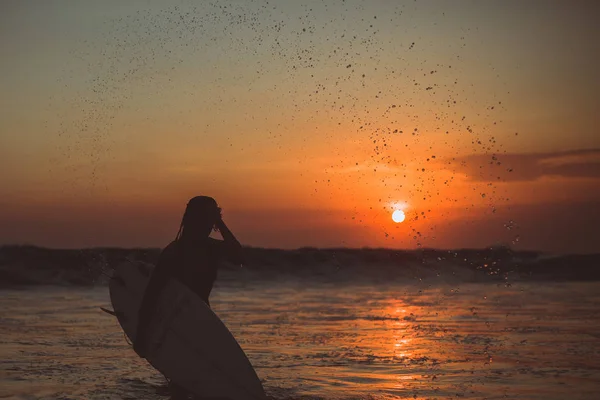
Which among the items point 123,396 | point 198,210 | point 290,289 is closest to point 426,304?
point 290,289

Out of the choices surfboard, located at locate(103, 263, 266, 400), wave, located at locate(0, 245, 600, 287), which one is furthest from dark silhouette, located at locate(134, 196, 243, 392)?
wave, located at locate(0, 245, 600, 287)

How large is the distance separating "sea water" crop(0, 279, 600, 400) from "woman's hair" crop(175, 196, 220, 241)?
249cm

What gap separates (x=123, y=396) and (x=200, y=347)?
1319 mm

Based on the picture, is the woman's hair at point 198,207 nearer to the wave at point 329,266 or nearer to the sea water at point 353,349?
the sea water at point 353,349

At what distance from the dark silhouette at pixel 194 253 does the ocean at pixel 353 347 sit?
195 cm

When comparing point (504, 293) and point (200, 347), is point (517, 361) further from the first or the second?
point (504, 293)

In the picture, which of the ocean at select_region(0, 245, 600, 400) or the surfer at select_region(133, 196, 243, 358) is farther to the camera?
the ocean at select_region(0, 245, 600, 400)

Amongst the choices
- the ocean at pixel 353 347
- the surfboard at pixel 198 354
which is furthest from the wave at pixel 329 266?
the surfboard at pixel 198 354

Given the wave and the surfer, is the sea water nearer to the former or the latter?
the surfer

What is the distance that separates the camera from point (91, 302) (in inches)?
782

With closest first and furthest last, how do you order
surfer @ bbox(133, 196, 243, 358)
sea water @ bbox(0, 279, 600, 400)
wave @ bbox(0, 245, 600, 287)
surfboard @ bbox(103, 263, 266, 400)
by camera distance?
surfer @ bbox(133, 196, 243, 358), surfboard @ bbox(103, 263, 266, 400), sea water @ bbox(0, 279, 600, 400), wave @ bbox(0, 245, 600, 287)

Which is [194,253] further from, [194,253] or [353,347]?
[353,347]

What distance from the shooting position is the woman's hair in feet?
23.1

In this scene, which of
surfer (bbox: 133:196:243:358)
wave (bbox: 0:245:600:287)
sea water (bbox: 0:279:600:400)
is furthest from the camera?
wave (bbox: 0:245:600:287)
